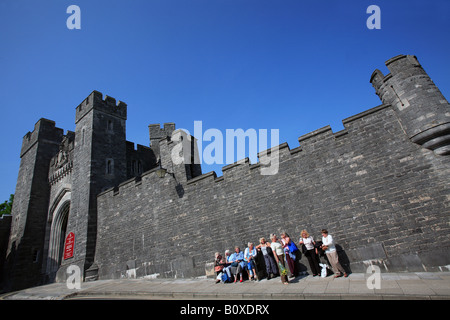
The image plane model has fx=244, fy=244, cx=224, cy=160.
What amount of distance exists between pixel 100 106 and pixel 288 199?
583 inches

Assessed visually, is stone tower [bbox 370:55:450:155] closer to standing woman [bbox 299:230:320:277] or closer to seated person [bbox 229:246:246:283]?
standing woman [bbox 299:230:320:277]

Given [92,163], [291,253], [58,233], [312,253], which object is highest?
[92,163]

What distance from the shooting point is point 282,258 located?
7.23 m

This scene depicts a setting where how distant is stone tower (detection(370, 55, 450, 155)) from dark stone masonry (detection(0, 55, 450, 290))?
0.11ft

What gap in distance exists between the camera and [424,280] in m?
5.50

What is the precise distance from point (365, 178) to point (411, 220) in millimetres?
1625

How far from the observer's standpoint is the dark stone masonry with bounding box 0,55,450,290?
6.95m

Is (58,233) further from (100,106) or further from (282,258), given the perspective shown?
(282,258)

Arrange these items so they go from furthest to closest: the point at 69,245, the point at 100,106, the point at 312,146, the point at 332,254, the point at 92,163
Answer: the point at 100,106
the point at 92,163
the point at 69,245
the point at 312,146
the point at 332,254

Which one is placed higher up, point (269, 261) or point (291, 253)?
point (291, 253)

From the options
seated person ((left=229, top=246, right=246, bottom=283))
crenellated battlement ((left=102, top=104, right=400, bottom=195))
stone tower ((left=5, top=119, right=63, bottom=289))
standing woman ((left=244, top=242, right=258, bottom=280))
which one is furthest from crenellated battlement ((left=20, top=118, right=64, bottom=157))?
standing woman ((left=244, top=242, right=258, bottom=280))

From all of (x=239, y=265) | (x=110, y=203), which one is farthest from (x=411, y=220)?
(x=110, y=203)

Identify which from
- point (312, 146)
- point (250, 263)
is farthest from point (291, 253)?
point (312, 146)
